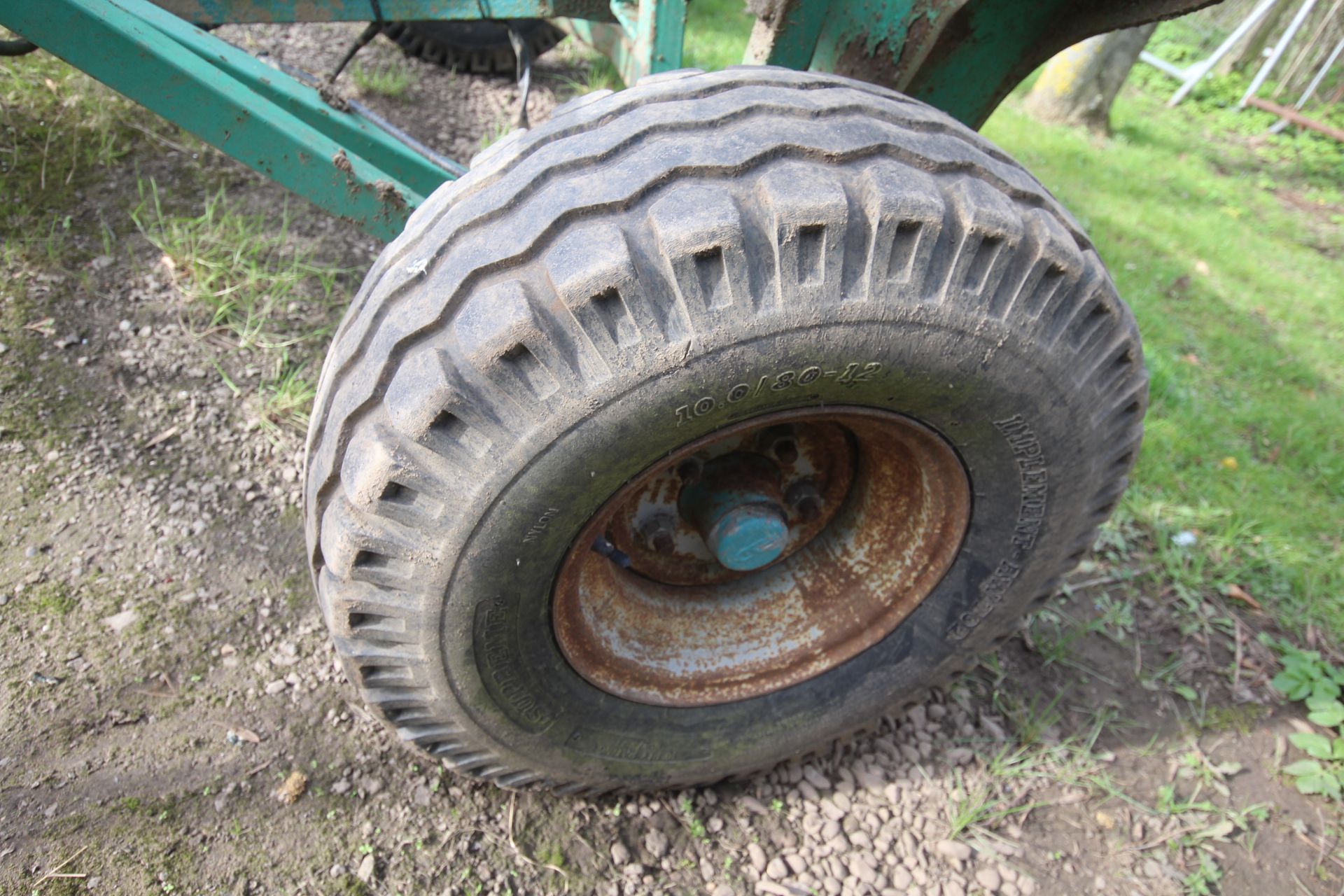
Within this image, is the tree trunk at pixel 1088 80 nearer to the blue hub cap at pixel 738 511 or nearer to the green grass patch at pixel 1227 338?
the green grass patch at pixel 1227 338

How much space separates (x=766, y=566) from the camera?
2.01 m

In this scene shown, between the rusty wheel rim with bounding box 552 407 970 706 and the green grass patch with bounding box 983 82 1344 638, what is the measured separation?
1.62 metres

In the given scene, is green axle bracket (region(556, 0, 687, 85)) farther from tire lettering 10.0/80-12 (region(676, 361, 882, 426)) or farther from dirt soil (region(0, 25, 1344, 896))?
dirt soil (region(0, 25, 1344, 896))

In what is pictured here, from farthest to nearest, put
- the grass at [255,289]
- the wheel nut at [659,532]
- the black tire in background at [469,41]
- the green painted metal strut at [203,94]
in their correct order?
the black tire in background at [469,41], the grass at [255,289], the wheel nut at [659,532], the green painted metal strut at [203,94]

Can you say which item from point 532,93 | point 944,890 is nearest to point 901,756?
point 944,890

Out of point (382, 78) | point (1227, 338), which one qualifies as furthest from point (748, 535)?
point (1227, 338)

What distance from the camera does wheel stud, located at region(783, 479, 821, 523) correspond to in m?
2.03

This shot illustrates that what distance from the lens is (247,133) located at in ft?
6.07

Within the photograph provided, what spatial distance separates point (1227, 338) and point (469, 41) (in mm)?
4297

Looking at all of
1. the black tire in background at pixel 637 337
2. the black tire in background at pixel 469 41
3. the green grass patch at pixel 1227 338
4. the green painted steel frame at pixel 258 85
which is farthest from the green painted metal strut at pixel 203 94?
the green grass patch at pixel 1227 338

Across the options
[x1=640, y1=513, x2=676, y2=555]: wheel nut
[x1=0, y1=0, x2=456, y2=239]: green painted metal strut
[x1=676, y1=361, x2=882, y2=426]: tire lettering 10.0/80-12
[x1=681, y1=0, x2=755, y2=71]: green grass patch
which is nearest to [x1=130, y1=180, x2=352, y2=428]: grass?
[x1=0, y1=0, x2=456, y2=239]: green painted metal strut

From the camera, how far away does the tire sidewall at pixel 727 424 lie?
4.48 feet

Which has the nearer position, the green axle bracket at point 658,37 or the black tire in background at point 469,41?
the green axle bracket at point 658,37

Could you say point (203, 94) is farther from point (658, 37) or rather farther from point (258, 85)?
point (658, 37)
